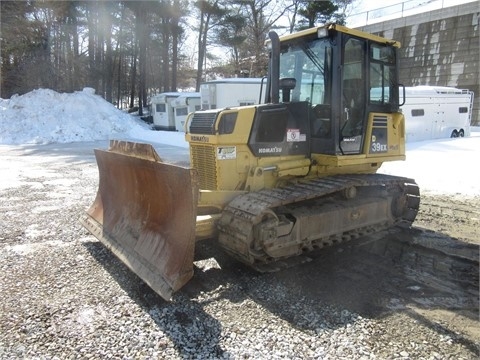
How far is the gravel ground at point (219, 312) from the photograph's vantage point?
304 centimetres

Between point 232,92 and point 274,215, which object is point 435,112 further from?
point 274,215

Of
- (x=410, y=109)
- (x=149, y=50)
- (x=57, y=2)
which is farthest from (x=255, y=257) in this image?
(x=149, y=50)

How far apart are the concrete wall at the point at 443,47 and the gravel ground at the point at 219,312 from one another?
2079cm

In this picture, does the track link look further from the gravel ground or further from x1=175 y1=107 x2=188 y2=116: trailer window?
x1=175 y1=107 x2=188 y2=116: trailer window

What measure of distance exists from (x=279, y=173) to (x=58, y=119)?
2143 centimetres

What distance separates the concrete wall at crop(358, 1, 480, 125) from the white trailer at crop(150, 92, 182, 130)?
557 inches

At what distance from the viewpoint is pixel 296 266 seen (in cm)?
462

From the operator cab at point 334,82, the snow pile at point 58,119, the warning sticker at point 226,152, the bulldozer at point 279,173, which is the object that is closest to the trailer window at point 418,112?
the bulldozer at point 279,173

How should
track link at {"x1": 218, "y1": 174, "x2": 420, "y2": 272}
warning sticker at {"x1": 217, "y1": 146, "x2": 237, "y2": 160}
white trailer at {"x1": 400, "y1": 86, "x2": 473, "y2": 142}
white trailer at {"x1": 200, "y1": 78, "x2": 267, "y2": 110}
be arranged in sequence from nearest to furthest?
track link at {"x1": 218, "y1": 174, "x2": 420, "y2": 272}
warning sticker at {"x1": 217, "y1": 146, "x2": 237, "y2": 160}
white trailer at {"x1": 400, "y1": 86, "x2": 473, "y2": 142}
white trailer at {"x1": 200, "y1": 78, "x2": 267, "y2": 110}

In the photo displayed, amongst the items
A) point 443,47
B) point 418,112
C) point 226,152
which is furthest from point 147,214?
point 443,47

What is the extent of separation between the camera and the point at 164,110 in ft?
84.9

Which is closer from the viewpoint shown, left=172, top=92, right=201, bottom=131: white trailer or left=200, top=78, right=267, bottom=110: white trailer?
left=200, top=78, right=267, bottom=110: white trailer

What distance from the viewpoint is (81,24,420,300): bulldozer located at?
4180 millimetres

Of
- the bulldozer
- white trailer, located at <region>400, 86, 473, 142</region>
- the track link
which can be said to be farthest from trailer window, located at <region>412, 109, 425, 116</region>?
the track link
